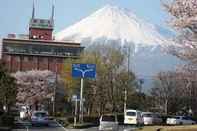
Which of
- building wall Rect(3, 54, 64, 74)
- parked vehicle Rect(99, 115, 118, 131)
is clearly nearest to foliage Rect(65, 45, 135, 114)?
parked vehicle Rect(99, 115, 118, 131)

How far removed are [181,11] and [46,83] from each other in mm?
88915

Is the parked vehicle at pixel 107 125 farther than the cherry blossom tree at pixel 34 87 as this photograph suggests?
No

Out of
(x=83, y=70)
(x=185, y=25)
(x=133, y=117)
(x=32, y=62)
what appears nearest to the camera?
(x=185, y=25)

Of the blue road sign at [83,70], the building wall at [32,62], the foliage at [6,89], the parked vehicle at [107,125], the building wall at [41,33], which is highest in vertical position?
the building wall at [41,33]

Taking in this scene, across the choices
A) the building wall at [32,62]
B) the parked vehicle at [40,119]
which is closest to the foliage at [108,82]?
the parked vehicle at [40,119]

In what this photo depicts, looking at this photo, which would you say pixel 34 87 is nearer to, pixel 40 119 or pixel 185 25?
pixel 40 119

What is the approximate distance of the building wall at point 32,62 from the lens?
156m

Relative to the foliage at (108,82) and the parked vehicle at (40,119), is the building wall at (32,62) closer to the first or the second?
the foliage at (108,82)

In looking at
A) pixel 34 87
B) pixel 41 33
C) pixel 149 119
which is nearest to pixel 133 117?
pixel 149 119

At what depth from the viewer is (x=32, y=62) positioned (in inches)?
6294

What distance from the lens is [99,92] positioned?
8131cm

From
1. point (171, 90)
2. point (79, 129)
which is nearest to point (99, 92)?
point (171, 90)

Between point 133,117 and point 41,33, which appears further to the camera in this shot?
point 41,33

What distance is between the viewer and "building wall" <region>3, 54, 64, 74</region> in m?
156
